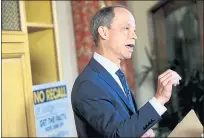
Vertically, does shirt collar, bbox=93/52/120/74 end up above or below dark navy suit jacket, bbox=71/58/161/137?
above

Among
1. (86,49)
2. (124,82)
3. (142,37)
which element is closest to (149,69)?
(142,37)

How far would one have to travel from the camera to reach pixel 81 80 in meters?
1.13

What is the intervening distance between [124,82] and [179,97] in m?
1.76

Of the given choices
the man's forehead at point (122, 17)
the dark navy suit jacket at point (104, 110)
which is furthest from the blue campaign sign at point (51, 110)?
the man's forehead at point (122, 17)

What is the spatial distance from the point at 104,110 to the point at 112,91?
0.33 feet

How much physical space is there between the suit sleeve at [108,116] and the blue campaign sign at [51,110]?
873 mm

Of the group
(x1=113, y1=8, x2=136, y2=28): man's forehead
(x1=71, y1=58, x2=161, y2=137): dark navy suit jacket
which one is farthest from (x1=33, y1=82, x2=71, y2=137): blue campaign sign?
(x1=113, y1=8, x2=136, y2=28): man's forehead

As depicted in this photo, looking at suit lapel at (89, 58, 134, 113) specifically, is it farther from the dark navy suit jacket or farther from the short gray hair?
the short gray hair

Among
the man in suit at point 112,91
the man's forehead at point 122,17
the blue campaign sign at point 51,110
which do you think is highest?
the man's forehead at point 122,17

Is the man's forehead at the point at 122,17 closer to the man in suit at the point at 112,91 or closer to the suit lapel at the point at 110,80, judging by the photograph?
the man in suit at the point at 112,91

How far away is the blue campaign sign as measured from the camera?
6.25 feet

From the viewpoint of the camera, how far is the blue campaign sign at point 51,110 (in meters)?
1.90

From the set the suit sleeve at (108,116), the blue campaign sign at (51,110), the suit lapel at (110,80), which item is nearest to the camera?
the suit sleeve at (108,116)

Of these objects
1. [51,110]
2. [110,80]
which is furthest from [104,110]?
[51,110]
